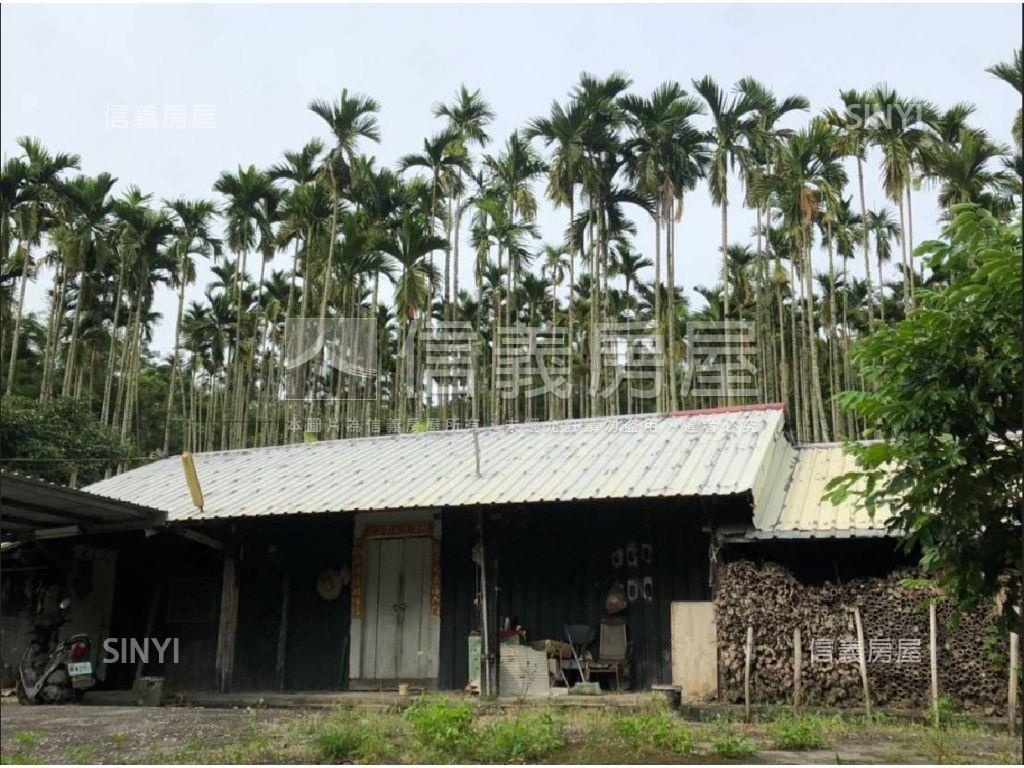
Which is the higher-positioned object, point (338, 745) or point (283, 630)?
point (283, 630)

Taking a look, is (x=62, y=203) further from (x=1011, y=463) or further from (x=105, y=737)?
(x=1011, y=463)

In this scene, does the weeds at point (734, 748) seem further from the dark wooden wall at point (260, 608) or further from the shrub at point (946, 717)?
the dark wooden wall at point (260, 608)

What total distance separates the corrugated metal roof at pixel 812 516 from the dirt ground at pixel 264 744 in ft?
7.50

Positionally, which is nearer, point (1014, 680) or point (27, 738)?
point (27, 738)

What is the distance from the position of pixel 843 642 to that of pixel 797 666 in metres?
0.77

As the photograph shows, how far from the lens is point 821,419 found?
2411 cm

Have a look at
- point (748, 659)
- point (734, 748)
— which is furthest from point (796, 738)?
point (748, 659)

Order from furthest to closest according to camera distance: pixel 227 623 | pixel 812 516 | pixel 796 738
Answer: pixel 227 623
pixel 812 516
pixel 796 738

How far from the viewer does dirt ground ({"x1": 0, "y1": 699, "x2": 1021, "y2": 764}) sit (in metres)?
6.42

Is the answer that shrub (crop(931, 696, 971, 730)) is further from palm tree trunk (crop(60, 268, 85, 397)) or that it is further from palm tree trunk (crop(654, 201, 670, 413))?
palm tree trunk (crop(60, 268, 85, 397))

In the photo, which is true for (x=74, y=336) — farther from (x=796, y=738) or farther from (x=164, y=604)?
(x=796, y=738)

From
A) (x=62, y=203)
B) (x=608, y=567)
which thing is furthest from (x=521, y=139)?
(x=608, y=567)

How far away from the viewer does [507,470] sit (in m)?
12.2

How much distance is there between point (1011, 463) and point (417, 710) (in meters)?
4.80
